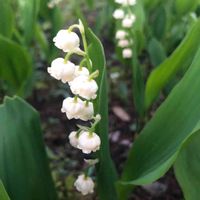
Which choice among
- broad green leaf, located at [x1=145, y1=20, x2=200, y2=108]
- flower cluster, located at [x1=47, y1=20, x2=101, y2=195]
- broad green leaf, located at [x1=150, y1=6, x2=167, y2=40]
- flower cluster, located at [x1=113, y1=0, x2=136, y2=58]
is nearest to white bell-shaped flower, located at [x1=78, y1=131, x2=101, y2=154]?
flower cluster, located at [x1=47, y1=20, x2=101, y2=195]

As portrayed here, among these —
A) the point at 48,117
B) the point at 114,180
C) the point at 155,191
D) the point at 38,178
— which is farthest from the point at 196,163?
the point at 48,117

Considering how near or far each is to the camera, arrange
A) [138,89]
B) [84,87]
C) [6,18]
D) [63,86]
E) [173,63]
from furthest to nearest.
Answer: [63,86] < [6,18] < [138,89] < [173,63] < [84,87]

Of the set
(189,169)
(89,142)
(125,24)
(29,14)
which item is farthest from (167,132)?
(29,14)

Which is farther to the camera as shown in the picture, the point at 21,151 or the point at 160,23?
the point at 160,23

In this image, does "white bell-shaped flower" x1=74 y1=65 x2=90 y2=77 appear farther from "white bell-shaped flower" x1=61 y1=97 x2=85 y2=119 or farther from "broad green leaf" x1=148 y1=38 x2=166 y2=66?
"broad green leaf" x1=148 y1=38 x2=166 y2=66

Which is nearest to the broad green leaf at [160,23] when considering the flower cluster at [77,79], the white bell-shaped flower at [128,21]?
the white bell-shaped flower at [128,21]

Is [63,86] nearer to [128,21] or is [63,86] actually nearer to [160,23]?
[160,23]
